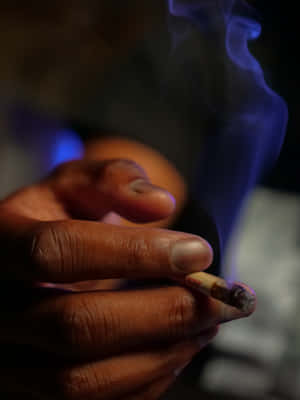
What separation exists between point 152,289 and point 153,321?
0.16 feet

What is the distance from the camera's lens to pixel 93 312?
505 millimetres

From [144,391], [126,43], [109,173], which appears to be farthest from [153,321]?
[126,43]

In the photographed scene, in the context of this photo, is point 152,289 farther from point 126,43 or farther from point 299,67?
point 126,43

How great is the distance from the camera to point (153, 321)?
1.68 ft

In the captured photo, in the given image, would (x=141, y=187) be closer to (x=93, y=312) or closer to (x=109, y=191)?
(x=109, y=191)

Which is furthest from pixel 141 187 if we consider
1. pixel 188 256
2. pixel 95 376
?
pixel 95 376

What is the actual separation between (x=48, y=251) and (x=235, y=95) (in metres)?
0.75

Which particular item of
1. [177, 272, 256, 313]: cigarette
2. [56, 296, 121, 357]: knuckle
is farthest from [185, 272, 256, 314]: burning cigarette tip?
[56, 296, 121, 357]: knuckle

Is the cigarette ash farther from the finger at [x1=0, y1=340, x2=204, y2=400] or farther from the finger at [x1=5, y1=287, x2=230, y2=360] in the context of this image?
the finger at [x1=0, y1=340, x2=204, y2=400]

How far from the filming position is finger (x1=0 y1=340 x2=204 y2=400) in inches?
20.5

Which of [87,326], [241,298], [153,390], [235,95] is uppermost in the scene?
[235,95]

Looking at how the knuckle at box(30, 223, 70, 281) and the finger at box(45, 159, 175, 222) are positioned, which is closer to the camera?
the knuckle at box(30, 223, 70, 281)

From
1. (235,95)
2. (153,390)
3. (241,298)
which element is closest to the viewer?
(241,298)

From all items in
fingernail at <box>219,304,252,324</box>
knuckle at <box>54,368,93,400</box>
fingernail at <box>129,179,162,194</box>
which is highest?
fingernail at <box>129,179,162,194</box>
